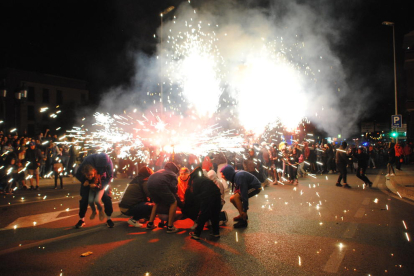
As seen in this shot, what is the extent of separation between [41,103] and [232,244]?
163ft

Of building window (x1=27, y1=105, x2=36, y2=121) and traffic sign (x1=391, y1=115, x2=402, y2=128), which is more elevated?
building window (x1=27, y1=105, x2=36, y2=121)

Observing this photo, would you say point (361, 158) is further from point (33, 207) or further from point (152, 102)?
point (152, 102)

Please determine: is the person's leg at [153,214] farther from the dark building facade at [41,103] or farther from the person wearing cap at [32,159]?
the dark building facade at [41,103]

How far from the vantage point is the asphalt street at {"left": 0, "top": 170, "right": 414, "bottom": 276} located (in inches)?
168

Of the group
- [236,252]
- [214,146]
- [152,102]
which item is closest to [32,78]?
[152,102]

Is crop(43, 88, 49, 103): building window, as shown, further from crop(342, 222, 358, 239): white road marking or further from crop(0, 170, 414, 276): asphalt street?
crop(342, 222, 358, 239): white road marking

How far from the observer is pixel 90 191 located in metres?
6.96

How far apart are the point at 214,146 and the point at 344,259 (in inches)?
535

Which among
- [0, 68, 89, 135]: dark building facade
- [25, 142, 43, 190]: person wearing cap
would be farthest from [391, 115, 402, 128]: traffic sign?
[0, 68, 89, 135]: dark building facade

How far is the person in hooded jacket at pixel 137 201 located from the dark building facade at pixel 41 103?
41.6m

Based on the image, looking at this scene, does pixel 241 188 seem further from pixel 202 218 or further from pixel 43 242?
pixel 43 242

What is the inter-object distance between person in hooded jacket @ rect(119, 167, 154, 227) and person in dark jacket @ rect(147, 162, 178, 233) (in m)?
0.30

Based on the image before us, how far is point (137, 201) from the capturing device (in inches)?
274

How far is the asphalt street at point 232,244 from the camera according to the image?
14.0 feet
